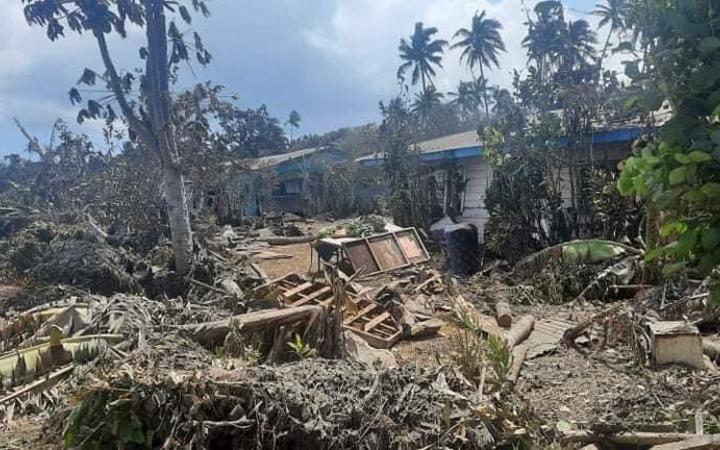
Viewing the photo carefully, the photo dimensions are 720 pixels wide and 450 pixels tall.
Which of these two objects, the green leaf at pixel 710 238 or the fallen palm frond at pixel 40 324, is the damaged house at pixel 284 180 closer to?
the fallen palm frond at pixel 40 324

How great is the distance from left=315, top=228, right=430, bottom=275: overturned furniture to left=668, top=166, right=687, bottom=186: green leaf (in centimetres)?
858

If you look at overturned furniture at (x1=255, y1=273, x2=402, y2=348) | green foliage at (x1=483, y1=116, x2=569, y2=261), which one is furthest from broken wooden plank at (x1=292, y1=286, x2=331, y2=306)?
green foliage at (x1=483, y1=116, x2=569, y2=261)

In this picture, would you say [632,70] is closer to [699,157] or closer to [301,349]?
[699,157]

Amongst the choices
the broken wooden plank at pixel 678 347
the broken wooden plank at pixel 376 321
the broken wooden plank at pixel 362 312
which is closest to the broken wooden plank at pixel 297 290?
the broken wooden plank at pixel 362 312

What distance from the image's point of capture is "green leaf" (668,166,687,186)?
58.2 inches

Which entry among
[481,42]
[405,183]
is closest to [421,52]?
[481,42]

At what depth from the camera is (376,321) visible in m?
6.91

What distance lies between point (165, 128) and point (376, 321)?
18.9 feet

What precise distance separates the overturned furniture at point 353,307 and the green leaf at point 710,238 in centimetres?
493

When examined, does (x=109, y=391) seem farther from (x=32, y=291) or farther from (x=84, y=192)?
(x=84, y=192)

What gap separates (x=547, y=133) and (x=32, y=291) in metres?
10.0

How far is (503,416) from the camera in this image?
11.1 feet

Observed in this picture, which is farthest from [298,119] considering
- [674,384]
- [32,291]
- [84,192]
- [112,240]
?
[674,384]

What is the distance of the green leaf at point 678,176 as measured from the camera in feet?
4.85
